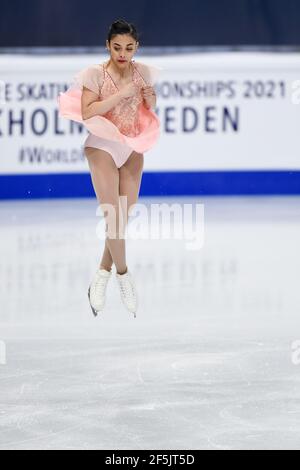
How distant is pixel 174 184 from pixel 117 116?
671cm

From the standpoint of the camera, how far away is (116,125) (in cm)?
445

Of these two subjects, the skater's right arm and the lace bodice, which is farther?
the lace bodice

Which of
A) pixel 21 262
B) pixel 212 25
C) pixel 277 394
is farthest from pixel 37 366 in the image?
pixel 212 25

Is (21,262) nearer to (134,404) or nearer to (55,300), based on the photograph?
(55,300)

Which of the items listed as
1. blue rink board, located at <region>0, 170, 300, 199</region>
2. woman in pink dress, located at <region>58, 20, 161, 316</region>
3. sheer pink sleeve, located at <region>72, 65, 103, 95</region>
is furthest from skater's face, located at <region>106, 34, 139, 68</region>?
blue rink board, located at <region>0, 170, 300, 199</region>

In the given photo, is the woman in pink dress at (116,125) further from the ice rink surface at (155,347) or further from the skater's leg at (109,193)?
the ice rink surface at (155,347)

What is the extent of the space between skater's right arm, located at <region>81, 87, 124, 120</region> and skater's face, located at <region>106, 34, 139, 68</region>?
0.13 m

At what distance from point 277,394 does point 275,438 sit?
550 millimetres

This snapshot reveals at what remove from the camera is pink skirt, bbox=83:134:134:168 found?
4.46 metres

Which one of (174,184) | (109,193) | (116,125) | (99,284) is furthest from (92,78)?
(174,184)

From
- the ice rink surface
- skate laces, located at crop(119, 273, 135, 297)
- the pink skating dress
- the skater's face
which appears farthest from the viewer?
skate laces, located at crop(119, 273, 135, 297)

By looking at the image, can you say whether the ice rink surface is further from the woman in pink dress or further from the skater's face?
the skater's face

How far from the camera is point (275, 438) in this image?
10.5 feet

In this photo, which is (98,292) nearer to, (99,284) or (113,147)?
(99,284)
